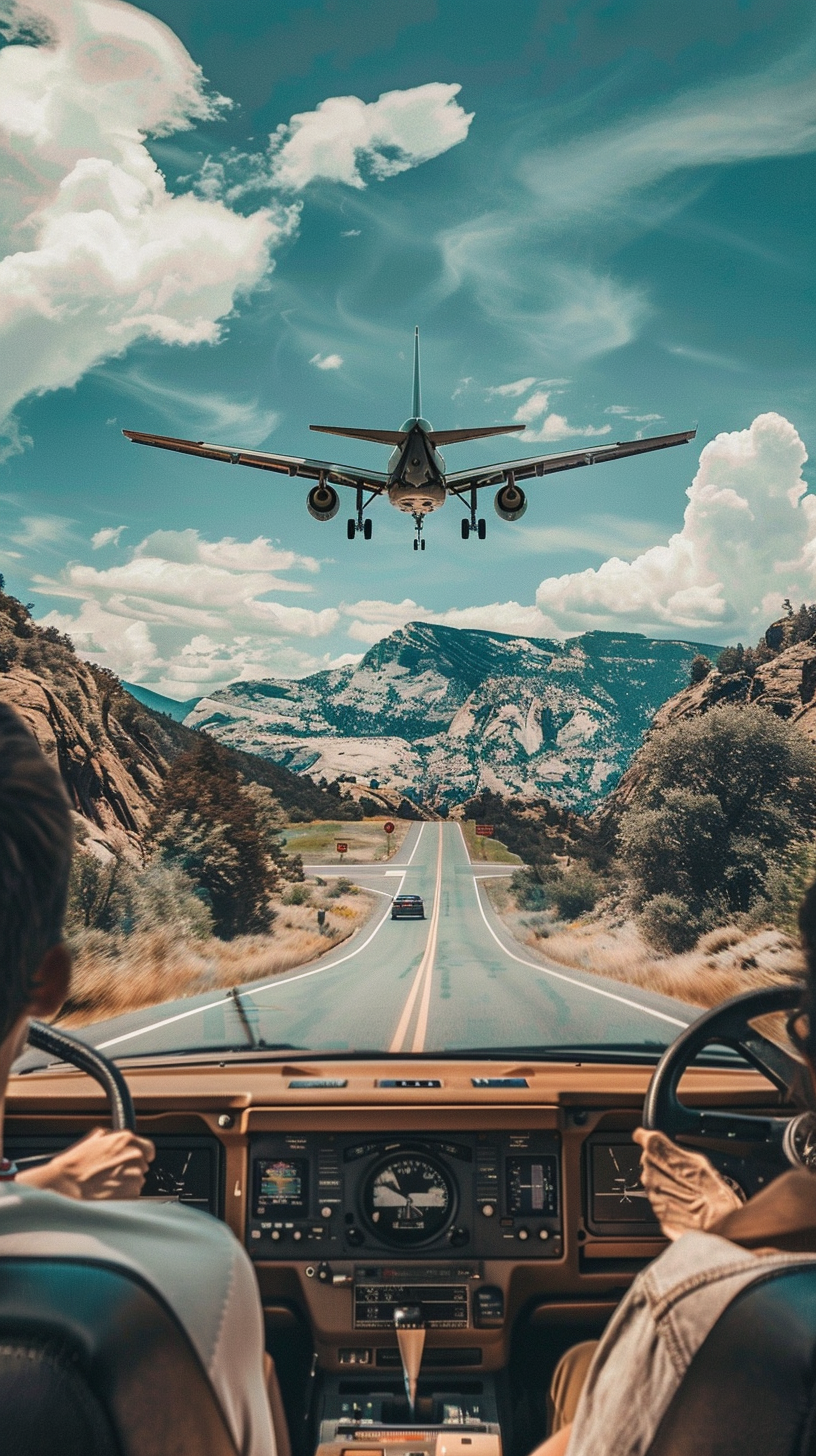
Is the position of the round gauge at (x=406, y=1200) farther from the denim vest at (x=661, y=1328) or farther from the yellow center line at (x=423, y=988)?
the denim vest at (x=661, y=1328)

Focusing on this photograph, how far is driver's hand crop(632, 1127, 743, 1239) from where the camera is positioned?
2150mm

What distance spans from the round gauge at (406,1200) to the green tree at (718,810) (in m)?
34.4

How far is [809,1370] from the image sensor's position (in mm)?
1308

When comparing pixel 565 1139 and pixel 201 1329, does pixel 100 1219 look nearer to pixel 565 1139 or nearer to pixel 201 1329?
pixel 201 1329

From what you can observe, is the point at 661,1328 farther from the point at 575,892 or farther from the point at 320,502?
the point at 575,892

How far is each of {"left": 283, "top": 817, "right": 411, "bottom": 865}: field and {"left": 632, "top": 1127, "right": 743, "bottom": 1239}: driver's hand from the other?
9.01m

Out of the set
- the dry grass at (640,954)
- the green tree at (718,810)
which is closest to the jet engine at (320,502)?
the dry grass at (640,954)

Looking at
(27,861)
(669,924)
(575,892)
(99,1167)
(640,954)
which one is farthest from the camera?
(669,924)

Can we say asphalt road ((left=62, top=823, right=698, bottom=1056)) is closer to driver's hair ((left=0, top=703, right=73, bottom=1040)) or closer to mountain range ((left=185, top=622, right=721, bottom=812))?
driver's hair ((left=0, top=703, right=73, bottom=1040))

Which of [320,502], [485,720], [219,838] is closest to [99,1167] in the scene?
[320,502]

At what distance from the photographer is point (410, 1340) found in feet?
14.7

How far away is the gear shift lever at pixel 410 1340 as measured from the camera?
4.48 metres

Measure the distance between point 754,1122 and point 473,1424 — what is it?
1.95 metres

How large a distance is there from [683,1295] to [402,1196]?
3446 millimetres
